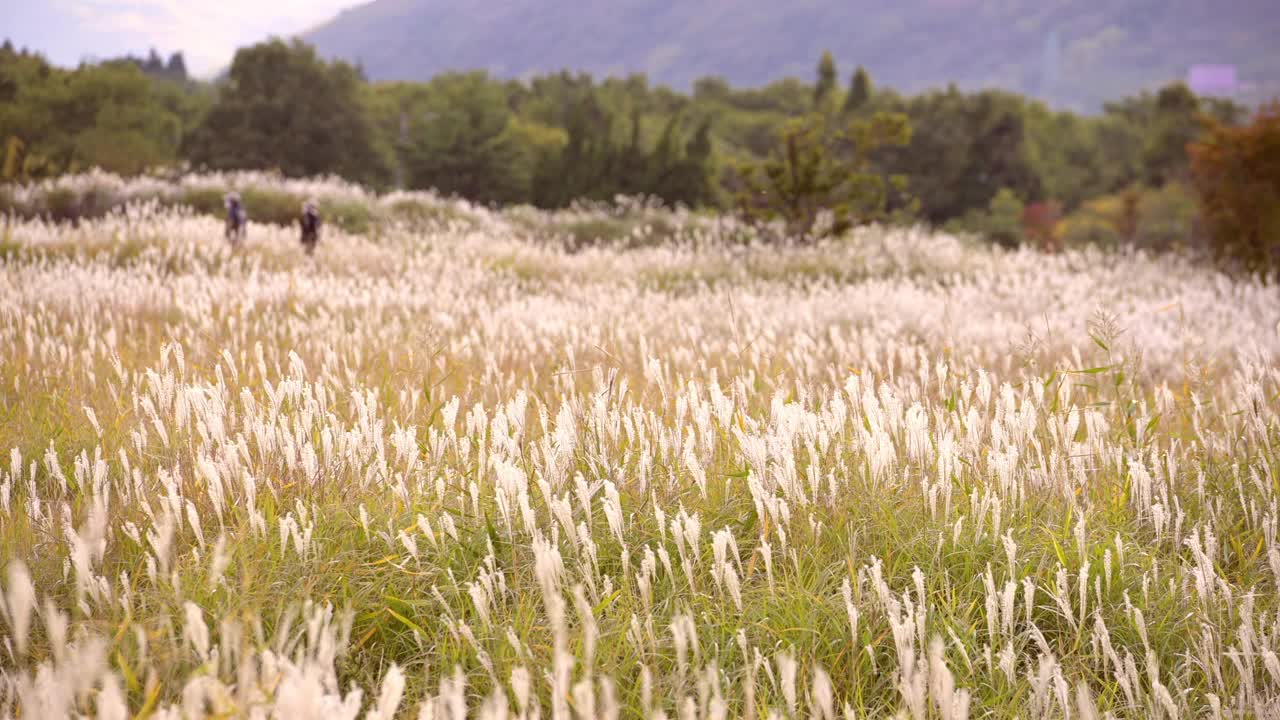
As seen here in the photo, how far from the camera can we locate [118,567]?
98.3 inches

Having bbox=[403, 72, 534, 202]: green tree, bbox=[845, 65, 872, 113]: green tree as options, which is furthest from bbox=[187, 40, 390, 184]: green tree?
bbox=[845, 65, 872, 113]: green tree

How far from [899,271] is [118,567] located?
1284cm

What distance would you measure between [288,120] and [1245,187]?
41.1 meters

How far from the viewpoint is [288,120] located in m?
43.1

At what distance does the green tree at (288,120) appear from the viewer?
4100 cm

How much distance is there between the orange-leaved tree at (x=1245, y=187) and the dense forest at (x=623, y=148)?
74cm

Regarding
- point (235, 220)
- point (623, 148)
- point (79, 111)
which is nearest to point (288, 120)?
point (79, 111)

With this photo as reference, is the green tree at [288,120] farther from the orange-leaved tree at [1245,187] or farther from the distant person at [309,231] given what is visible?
the orange-leaved tree at [1245,187]

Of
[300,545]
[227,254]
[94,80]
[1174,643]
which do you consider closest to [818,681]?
[300,545]

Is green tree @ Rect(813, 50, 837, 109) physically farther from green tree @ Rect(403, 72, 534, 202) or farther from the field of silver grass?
the field of silver grass

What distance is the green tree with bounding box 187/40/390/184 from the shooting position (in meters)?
41.0

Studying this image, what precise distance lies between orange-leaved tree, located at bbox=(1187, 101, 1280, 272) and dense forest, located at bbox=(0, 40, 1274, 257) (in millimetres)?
743

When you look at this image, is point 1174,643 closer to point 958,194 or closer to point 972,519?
point 972,519

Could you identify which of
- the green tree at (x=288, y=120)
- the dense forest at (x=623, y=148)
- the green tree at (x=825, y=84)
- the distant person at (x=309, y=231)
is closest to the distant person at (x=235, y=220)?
the distant person at (x=309, y=231)
